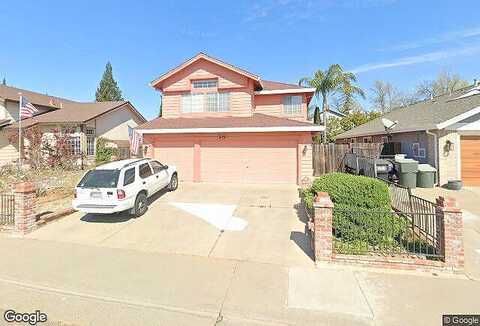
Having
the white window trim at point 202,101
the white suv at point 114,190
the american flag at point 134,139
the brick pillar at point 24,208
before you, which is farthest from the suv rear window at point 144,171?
the white window trim at point 202,101

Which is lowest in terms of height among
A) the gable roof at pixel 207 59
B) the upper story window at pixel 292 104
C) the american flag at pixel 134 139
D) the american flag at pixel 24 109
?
the american flag at pixel 134 139

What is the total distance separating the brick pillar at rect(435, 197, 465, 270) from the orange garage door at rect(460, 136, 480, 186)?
1017 cm

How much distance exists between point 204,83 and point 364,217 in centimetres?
1226

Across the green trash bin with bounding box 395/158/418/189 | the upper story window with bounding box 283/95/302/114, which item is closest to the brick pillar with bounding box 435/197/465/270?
the green trash bin with bounding box 395/158/418/189

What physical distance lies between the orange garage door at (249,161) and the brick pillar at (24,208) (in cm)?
779

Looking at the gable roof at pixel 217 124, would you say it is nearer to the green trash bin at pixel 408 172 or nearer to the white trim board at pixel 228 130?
the white trim board at pixel 228 130

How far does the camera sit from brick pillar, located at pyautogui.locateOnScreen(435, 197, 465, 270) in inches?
189

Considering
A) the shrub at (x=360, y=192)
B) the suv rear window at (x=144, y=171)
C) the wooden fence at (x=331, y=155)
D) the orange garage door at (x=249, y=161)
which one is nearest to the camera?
the shrub at (x=360, y=192)

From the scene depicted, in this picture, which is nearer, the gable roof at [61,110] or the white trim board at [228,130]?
the white trim board at [228,130]

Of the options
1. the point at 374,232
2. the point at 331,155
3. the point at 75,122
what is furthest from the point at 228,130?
the point at 75,122

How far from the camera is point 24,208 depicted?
7035 millimetres

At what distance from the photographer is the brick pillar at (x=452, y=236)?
15.7 ft

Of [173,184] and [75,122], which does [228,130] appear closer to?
[173,184]

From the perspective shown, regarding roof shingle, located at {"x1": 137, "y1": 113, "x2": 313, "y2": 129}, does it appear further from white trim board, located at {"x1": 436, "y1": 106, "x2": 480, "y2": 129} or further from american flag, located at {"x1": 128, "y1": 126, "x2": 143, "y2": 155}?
white trim board, located at {"x1": 436, "y1": 106, "x2": 480, "y2": 129}
